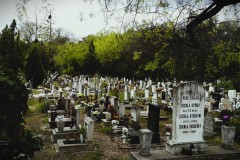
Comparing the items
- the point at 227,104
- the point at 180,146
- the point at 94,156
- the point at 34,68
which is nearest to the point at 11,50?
the point at 94,156

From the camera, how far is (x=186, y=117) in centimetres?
938

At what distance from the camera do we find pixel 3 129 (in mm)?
6715

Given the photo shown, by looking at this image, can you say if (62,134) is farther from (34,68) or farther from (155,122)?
(34,68)

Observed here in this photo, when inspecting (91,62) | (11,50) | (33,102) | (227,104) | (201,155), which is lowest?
(201,155)

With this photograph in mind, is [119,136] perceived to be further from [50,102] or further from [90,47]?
→ [90,47]

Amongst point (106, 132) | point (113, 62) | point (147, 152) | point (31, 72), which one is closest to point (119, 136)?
point (106, 132)

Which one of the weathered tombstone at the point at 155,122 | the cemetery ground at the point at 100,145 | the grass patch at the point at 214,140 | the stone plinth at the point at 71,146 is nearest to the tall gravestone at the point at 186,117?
the cemetery ground at the point at 100,145

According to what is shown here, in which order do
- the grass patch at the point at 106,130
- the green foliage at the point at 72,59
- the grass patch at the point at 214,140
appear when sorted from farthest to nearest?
the green foliage at the point at 72,59 → the grass patch at the point at 106,130 → the grass patch at the point at 214,140

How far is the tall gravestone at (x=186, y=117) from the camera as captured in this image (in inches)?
363

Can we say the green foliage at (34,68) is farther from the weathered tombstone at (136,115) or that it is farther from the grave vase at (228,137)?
the grave vase at (228,137)

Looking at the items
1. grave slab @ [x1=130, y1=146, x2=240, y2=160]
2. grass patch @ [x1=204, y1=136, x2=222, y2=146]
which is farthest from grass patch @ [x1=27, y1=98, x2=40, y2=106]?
grave slab @ [x1=130, y1=146, x2=240, y2=160]

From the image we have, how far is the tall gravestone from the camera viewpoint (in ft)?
30.2

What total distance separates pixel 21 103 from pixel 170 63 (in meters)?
13.3

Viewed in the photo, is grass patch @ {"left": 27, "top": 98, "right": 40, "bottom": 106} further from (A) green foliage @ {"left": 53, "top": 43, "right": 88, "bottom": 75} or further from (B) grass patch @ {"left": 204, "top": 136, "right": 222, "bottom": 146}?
(A) green foliage @ {"left": 53, "top": 43, "right": 88, "bottom": 75}
